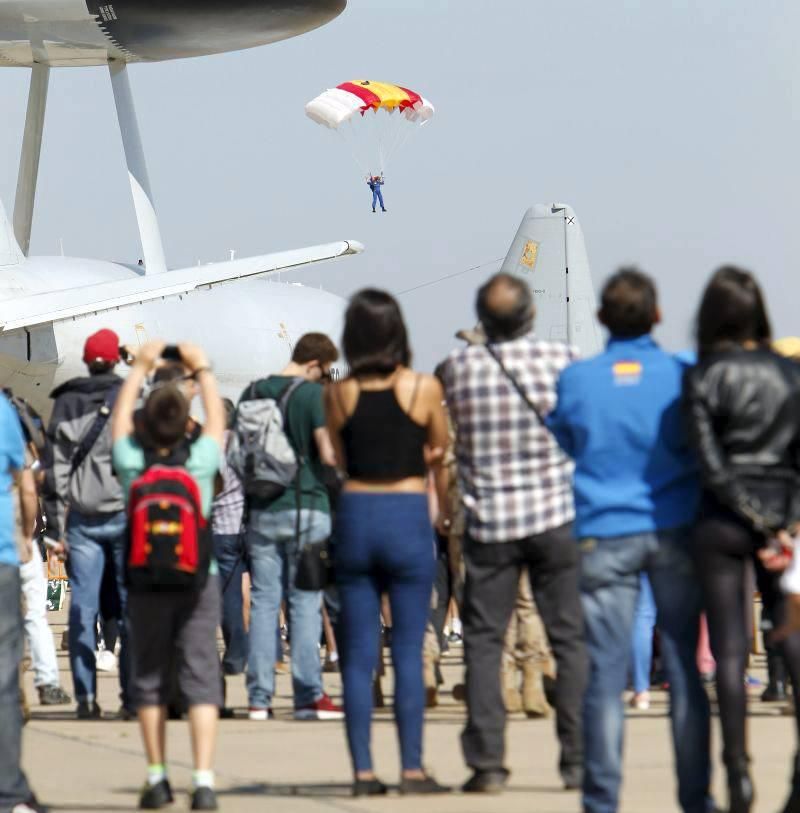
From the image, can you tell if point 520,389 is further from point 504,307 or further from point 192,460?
point 192,460

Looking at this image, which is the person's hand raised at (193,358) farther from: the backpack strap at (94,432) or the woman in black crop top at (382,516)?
the backpack strap at (94,432)

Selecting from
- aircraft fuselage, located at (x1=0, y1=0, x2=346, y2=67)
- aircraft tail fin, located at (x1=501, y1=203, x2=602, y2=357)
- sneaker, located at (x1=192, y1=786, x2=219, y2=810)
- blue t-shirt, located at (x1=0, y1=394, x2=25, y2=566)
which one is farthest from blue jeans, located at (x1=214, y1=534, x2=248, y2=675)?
aircraft fuselage, located at (x1=0, y1=0, x2=346, y2=67)

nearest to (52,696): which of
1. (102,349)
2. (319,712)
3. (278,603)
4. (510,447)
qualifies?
(278,603)

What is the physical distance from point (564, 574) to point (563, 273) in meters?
19.8

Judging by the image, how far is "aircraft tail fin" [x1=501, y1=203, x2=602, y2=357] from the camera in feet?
84.8

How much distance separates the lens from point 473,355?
21.7 feet

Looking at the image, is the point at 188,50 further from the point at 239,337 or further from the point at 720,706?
the point at 720,706

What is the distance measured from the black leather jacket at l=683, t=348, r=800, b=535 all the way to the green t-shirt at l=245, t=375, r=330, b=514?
3403mm

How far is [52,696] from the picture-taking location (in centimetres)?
1008

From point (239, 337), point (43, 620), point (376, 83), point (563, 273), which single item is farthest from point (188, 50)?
point (43, 620)

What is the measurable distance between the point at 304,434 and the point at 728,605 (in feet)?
12.1

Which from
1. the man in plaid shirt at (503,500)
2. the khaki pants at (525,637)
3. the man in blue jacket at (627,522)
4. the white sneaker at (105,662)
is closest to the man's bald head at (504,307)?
the man in plaid shirt at (503,500)

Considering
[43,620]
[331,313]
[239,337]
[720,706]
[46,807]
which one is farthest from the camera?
[331,313]

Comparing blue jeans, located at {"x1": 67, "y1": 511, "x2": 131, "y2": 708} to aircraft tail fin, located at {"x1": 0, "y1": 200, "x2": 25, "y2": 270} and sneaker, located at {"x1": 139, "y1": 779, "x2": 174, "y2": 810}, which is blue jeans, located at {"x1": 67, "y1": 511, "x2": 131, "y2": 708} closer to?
sneaker, located at {"x1": 139, "y1": 779, "x2": 174, "y2": 810}
